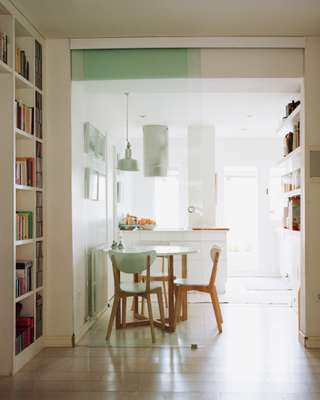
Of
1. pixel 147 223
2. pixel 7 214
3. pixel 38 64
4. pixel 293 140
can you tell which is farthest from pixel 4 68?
pixel 293 140

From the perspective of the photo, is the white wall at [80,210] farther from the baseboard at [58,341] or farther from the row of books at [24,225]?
the row of books at [24,225]

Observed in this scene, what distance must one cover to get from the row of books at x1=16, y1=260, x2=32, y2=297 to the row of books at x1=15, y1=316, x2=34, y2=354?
0.26 meters

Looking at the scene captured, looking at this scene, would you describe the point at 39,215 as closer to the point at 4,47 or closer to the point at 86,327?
the point at 86,327

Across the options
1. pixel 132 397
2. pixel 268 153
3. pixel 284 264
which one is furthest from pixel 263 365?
pixel 268 153

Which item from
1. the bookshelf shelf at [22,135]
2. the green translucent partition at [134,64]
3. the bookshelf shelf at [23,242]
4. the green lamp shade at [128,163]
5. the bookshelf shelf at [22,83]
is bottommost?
the bookshelf shelf at [23,242]

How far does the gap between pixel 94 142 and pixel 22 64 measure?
3.56ft

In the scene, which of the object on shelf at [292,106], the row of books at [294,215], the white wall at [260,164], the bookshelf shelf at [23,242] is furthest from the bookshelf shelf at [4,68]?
the white wall at [260,164]

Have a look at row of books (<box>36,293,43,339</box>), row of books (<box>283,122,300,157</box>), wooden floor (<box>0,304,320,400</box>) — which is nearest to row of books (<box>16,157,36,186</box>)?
row of books (<box>36,293,43,339</box>)

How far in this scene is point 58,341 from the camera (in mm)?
4625

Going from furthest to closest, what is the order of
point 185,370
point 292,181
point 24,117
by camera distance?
point 292,181
point 24,117
point 185,370

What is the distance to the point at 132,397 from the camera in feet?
11.1

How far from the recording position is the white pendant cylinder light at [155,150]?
468 cm

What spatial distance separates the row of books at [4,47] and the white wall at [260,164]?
6.35m

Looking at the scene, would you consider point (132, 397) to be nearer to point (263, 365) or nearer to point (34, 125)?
point (263, 365)
